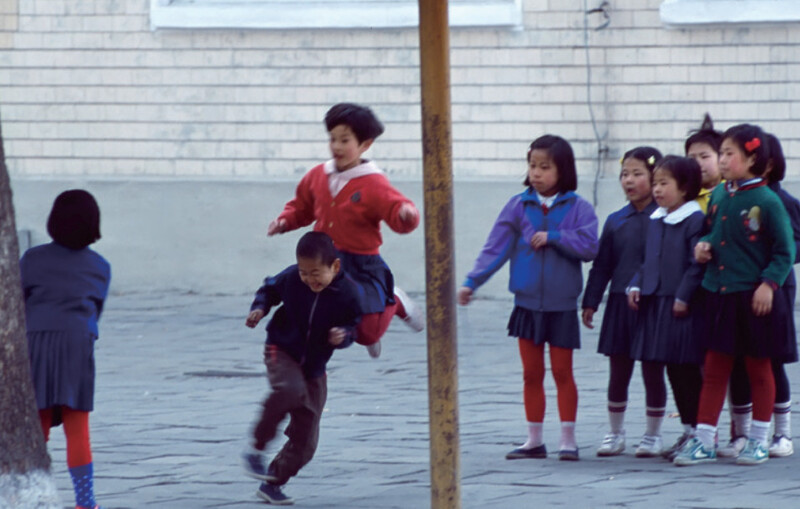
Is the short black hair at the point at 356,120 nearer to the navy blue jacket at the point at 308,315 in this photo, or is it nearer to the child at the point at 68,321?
the navy blue jacket at the point at 308,315

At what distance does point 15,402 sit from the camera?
5348 millimetres

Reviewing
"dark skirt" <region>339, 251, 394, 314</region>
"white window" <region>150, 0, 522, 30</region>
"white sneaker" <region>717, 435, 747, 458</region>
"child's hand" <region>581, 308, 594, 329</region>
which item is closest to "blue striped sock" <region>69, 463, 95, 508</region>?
"dark skirt" <region>339, 251, 394, 314</region>

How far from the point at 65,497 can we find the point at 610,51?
848cm

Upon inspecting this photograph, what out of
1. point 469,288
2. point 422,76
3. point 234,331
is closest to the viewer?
point 422,76

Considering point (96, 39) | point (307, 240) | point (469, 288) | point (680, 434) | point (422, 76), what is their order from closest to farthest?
point (422, 76) → point (307, 240) → point (469, 288) → point (680, 434) → point (96, 39)

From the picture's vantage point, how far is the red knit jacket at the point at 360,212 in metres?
6.33

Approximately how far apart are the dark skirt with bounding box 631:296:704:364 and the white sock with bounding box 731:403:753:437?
331 mm

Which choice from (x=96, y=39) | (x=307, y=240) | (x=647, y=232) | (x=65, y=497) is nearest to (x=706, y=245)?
(x=647, y=232)

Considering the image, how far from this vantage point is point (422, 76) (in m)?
4.88

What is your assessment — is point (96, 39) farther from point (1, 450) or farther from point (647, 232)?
point (1, 450)

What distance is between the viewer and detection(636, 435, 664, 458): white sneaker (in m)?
7.01

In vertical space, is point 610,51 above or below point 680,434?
above

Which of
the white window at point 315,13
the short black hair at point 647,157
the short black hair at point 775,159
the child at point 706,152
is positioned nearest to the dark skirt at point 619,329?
the short black hair at point 647,157

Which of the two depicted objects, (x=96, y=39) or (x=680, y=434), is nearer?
(x=680, y=434)
